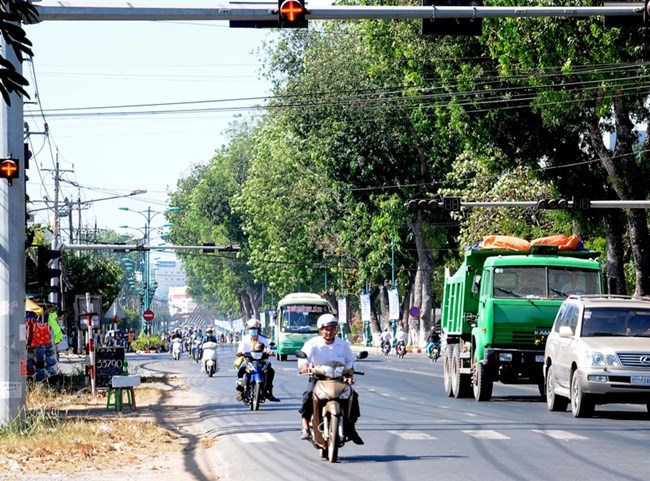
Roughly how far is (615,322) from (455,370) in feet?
21.5

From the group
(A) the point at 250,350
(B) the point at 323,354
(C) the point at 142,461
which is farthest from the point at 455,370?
(C) the point at 142,461

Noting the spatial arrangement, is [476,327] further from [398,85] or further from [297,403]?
[398,85]

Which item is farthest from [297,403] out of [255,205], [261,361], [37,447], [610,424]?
[255,205]

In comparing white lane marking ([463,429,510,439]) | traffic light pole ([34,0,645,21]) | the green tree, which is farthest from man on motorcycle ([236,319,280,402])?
the green tree

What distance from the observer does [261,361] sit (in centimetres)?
2748

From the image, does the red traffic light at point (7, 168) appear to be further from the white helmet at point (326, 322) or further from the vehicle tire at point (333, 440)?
the vehicle tire at point (333, 440)

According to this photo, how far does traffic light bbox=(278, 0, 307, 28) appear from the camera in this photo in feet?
59.1

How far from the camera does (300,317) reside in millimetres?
68438

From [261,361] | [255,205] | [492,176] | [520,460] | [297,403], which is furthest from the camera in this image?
[255,205]

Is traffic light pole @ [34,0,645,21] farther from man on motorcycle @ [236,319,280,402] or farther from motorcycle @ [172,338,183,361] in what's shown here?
motorcycle @ [172,338,183,361]

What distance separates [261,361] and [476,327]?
15.2 ft

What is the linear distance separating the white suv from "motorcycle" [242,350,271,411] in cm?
539

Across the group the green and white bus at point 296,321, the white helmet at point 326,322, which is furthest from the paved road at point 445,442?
the green and white bus at point 296,321

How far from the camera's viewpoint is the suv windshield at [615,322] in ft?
78.4
